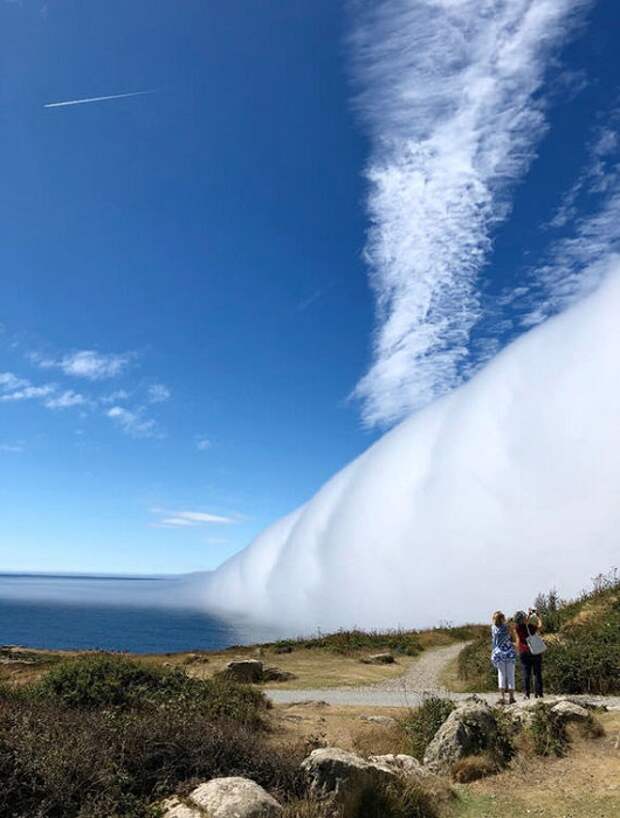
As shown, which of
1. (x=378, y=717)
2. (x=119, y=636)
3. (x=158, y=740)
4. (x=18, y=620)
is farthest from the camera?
(x=18, y=620)

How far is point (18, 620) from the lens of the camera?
412 feet

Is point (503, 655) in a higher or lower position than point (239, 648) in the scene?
higher

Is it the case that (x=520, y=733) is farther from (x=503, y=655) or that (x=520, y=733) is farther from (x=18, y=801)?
(x=18, y=801)

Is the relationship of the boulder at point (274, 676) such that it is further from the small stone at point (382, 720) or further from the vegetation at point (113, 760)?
the vegetation at point (113, 760)

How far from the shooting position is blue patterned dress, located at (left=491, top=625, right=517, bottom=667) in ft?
55.0

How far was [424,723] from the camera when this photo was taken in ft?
44.1

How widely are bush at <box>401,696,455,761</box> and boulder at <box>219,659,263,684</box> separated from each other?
12455 mm

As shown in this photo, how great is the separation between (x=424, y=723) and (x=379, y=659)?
20.3 m

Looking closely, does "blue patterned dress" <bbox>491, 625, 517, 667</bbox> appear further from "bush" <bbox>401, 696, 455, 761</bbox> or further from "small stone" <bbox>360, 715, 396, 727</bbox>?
"bush" <bbox>401, 696, 455, 761</bbox>

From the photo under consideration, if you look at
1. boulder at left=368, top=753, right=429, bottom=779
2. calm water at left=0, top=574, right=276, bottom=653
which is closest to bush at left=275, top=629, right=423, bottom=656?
boulder at left=368, top=753, right=429, bottom=779

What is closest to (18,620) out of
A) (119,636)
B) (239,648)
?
(119,636)

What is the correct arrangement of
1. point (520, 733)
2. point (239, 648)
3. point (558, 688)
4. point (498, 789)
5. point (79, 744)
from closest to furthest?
point (79, 744)
point (498, 789)
point (520, 733)
point (558, 688)
point (239, 648)

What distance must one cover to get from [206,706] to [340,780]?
21.6ft

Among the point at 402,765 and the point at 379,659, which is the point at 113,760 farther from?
the point at 379,659
